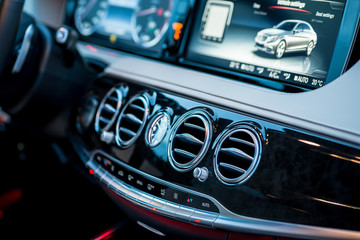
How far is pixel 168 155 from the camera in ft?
3.02

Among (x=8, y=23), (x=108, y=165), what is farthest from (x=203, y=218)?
(x=8, y=23)

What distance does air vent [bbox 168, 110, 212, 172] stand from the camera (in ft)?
2.86

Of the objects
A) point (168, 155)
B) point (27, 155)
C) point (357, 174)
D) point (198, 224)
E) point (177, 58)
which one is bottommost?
point (27, 155)

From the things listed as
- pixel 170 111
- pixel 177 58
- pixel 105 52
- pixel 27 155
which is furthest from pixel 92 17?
pixel 170 111

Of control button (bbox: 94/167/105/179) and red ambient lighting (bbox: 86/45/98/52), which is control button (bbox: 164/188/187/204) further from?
red ambient lighting (bbox: 86/45/98/52)

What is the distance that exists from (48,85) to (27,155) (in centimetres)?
41

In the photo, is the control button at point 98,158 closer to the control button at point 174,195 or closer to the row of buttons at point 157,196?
the row of buttons at point 157,196

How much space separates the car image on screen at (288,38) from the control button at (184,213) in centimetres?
48

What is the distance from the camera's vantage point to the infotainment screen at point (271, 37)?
0.94m

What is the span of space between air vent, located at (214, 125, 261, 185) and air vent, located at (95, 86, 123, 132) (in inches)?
14.9

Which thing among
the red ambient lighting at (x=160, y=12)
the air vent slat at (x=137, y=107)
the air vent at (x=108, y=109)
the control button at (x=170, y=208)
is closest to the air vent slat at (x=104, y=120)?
the air vent at (x=108, y=109)

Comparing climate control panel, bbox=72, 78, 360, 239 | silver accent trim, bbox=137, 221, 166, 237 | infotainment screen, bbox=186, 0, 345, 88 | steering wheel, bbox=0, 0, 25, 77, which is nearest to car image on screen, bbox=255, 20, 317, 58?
infotainment screen, bbox=186, 0, 345, 88

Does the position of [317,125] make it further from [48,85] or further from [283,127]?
[48,85]

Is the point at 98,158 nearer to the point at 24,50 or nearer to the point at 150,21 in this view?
the point at 24,50
